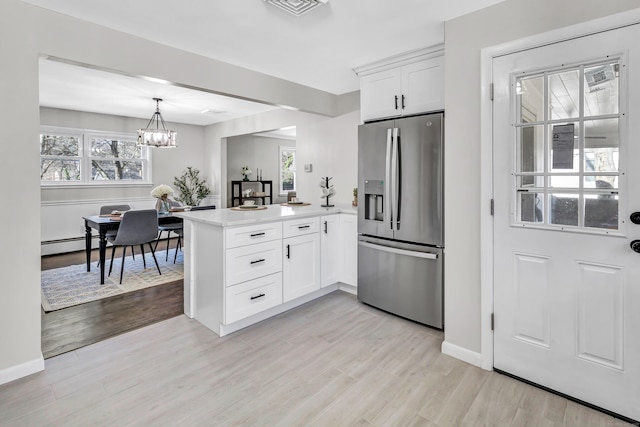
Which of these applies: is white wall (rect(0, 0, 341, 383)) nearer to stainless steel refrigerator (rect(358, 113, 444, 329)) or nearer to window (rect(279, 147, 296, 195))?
stainless steel refrigerator (rect(358, 113, 444, 329))

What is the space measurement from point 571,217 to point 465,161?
70 centimetres

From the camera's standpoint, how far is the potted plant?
22.8 ft

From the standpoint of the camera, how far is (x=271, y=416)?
177 cm

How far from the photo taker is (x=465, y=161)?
2.28 meters

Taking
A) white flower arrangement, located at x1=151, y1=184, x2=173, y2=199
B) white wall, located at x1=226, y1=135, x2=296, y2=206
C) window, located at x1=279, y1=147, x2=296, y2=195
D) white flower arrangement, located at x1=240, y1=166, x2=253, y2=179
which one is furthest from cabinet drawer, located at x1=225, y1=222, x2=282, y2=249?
window, located at x1=279, y1=147, x2=296, y2=195

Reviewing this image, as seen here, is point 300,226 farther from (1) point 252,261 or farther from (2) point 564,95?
(2) point 564,95

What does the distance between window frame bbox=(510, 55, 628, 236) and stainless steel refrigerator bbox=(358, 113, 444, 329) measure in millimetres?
642

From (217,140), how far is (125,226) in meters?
3.40

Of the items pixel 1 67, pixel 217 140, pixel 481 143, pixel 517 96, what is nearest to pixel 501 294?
pixel 481 143

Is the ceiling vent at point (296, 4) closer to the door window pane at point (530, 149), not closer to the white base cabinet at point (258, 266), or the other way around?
the door window pane at point (530, 149)

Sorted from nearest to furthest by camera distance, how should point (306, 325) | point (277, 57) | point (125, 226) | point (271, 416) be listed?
point (271, 416)
point (306, 325)
point (277, 57)
point (125, 226)

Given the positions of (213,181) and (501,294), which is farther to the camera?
(213,181)

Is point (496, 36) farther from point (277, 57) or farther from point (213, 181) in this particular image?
point (213, 181)

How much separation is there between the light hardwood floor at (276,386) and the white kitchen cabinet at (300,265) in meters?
0.48
